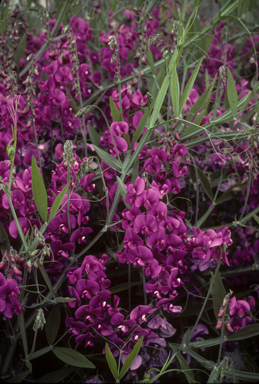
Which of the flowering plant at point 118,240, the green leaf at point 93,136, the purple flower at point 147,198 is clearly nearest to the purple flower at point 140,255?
the flowering plant at point 118,240

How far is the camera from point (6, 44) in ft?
4.43

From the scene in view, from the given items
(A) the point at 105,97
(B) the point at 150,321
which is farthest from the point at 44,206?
→ (A) the point at 105,97

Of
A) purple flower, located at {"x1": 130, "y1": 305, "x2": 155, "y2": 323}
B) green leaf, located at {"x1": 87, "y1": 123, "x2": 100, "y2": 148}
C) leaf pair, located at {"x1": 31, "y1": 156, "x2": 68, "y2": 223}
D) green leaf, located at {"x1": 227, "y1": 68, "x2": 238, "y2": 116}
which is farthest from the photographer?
green leaf, located at {"x1": 87, "y1": 123, "x2": 100, "y2": 148}

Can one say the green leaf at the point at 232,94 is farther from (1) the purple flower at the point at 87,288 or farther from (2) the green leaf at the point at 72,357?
(2) the green leaf at the point at 72,357

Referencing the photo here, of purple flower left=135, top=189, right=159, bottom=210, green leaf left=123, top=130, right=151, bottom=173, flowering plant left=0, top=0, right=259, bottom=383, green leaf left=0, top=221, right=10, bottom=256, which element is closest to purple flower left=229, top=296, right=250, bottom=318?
flowering plant left=0, top=0, right=259, bottom=383

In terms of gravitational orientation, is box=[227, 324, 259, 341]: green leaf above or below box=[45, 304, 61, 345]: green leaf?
below

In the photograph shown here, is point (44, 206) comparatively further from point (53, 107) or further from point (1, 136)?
point (53, 107)

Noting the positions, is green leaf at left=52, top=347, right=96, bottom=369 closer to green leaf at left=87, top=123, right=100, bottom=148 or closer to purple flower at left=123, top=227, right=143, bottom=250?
purple flower at left=123, top=227, right=143, bottom=250

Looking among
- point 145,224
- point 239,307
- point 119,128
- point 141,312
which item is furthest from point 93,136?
point 239,307

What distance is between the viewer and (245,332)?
38.1 inches

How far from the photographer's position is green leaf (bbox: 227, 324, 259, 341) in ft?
3.13

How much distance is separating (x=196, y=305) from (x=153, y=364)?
217 millimetres

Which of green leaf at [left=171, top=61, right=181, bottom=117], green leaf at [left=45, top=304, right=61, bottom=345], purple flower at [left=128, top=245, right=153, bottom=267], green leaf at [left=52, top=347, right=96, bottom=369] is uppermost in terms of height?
green leaf at [left=171, top=61, right=181, bottom=117]

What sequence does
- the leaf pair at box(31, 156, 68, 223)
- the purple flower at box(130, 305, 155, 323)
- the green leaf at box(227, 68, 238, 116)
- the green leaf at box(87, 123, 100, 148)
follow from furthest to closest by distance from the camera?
the green leaf at box(87, 123, 100, 148) → the green leaf at box(227, 68, 238, 116) → the purple flower at box(130, 305, 155, 323) → the leaf pair at box(31, 156, 68, 223)
